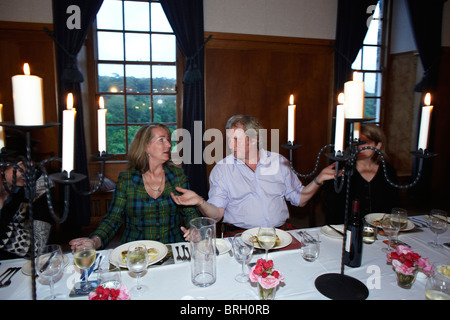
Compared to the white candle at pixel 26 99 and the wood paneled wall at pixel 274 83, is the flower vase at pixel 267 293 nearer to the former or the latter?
the white candle at pixel 26 99

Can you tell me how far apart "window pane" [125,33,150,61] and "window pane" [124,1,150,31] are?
0.32 feet

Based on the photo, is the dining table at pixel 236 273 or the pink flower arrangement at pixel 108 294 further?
the dining table at pixel 236 273

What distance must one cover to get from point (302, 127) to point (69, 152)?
3.80 m

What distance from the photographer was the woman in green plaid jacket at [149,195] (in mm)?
2057

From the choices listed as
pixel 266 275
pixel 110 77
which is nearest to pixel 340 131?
pixel 266 275

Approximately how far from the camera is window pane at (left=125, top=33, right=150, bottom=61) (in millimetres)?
3930

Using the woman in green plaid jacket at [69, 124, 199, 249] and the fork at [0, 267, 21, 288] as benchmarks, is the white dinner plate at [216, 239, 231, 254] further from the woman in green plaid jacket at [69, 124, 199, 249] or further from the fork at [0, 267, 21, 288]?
the fork at [0, 267, 21, 288]

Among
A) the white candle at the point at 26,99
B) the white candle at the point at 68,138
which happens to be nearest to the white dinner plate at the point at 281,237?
the white candle at the point at 68,138

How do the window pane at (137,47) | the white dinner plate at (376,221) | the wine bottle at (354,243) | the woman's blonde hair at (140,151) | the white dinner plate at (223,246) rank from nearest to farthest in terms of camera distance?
the wine bottle at (354,243), the white dinner plate at (223,246), the white dinner plate at (376,221), the woman's blonde hair at (140,151), the window pane at (137,47)

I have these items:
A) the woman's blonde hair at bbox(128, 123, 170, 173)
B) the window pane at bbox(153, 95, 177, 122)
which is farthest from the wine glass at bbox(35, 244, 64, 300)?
the window pane at bbox(153, 95, 177, 122)

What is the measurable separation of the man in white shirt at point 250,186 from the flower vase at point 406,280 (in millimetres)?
938
